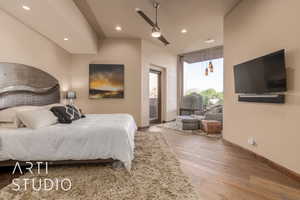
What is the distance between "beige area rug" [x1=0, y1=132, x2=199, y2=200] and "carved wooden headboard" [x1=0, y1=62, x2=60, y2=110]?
5.18 ft

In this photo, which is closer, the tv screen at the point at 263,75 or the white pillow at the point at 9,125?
the tv screen at the point at 263,75

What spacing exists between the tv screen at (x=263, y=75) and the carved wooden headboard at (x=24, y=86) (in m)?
4.39

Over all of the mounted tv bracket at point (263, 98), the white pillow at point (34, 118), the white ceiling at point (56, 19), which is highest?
the white ceiling at point (56, 19)

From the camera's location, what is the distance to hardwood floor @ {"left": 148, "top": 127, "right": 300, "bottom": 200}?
1668mm

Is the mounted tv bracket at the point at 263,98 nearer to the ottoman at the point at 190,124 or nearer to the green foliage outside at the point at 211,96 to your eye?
the ottoman at the point at 190,124

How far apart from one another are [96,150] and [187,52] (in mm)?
5817

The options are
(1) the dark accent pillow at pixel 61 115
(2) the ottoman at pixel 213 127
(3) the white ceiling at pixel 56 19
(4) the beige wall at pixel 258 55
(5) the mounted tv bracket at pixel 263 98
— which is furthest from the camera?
(2) the ottoman at pixel 213 127

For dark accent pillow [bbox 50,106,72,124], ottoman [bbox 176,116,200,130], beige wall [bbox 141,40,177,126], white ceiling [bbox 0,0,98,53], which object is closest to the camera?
white ceiling [bbox 0,0,98,53]

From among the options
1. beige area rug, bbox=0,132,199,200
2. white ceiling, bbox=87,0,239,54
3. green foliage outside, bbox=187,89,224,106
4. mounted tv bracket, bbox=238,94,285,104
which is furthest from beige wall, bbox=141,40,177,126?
mounted tv bracket, bbox=238,94,285,104

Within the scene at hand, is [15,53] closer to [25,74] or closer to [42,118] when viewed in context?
[25,74]

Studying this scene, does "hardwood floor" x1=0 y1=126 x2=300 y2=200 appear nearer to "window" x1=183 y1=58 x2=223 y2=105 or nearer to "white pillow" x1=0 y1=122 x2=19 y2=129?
"white pillow" x1=0 y1=122 x2=19 y2=129

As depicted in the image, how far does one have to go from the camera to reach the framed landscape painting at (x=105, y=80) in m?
4.90

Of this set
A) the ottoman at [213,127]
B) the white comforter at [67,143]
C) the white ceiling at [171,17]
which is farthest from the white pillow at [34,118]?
the ottoman at [213,127]

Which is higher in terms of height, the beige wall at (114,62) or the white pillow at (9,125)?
the beige wall at (114,62)
